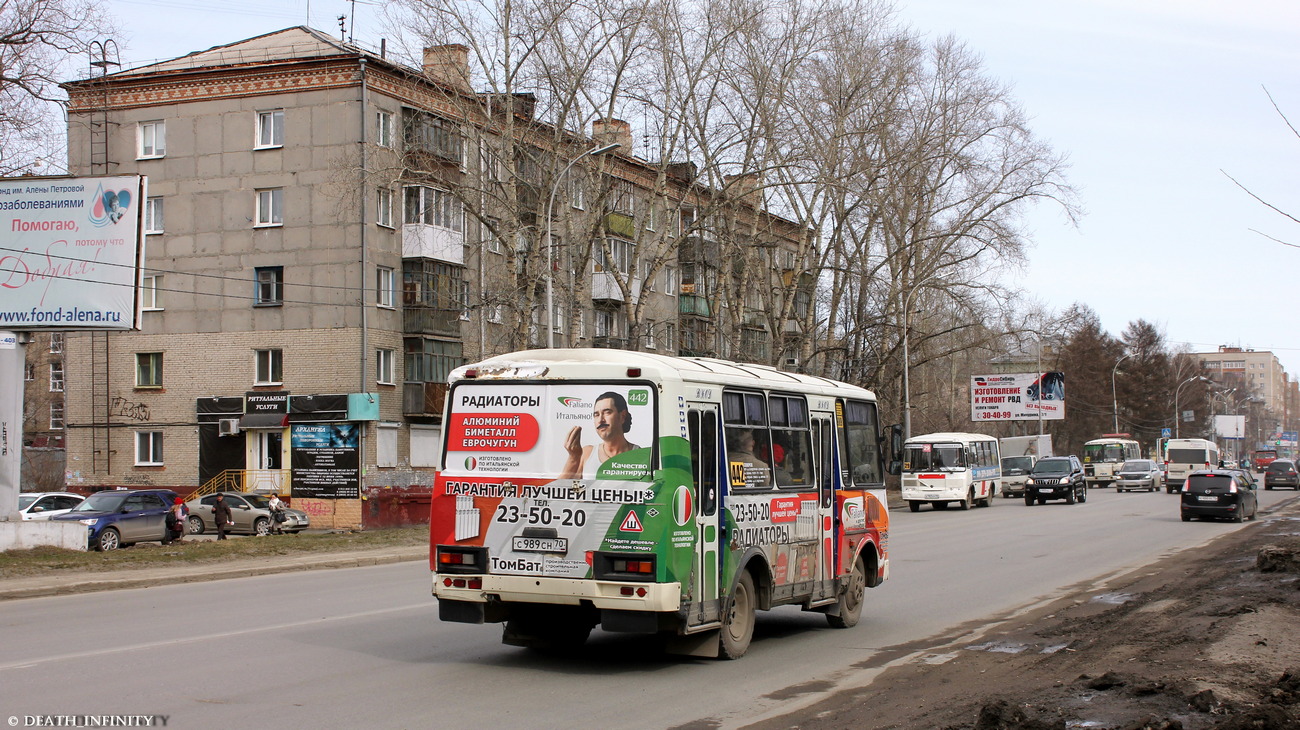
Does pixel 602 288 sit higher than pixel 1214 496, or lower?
higher

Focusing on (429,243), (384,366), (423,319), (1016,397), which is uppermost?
(429,243)

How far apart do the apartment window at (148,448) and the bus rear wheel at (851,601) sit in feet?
120

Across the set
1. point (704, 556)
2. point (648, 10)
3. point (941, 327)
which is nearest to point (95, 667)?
point (704, 556)

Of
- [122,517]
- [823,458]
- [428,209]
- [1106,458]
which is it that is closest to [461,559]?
[823,458]

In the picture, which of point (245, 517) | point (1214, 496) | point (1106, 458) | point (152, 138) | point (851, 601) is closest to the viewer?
point (851, 601)

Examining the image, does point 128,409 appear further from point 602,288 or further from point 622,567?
point 622,567

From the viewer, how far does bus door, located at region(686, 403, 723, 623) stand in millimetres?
9875

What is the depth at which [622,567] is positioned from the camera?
9.52 meters

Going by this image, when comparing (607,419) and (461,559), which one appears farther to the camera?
(461,559)

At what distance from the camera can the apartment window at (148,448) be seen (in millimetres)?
43781

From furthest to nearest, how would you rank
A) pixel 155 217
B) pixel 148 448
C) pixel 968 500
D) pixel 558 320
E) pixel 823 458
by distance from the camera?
1. pixel 558 320
2. pixel 968 500
3. pixel 155 217
4. pixel 148 448
5. pixel 823 458

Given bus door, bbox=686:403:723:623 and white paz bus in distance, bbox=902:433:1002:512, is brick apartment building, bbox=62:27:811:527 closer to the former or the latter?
white paz bus in distance, bbox=902:433:1002:512

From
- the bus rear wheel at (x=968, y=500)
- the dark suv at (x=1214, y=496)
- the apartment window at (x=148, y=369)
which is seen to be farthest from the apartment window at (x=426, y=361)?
the dark suv at (x=1214, y=496)

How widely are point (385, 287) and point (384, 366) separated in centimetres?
286
